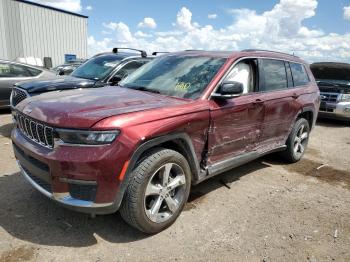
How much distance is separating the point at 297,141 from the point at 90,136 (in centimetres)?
413

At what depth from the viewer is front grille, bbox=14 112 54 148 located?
2.98 m

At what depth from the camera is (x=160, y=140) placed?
10.3 feet

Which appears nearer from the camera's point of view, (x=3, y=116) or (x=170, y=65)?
(x=170, y=65)

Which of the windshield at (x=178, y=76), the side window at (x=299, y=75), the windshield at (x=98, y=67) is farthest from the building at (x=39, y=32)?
the side window at (x=299, y=75)

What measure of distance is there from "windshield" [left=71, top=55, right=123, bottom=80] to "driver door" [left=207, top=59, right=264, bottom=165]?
11.9 feet

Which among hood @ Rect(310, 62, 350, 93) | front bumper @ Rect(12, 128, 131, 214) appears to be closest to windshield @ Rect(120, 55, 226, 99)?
front bumper @ Rect(12, 128, 131, 214)

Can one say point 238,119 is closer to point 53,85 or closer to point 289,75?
point 289,75

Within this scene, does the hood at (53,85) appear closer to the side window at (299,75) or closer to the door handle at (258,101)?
the door handle at (258,101)

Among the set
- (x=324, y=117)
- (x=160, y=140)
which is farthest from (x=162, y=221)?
(x=324, y=117)

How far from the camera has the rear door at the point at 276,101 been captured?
15.3 feet

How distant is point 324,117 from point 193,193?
285 inches

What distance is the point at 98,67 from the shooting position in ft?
24.3

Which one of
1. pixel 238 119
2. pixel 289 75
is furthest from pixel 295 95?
pixel 238 119

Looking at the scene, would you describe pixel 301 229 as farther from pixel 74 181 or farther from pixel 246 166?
pixel 74 181
